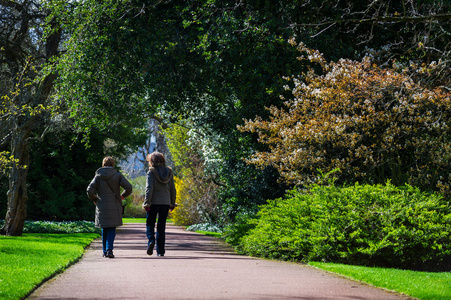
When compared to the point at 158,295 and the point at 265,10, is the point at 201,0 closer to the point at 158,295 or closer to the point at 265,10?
the point at 265,10

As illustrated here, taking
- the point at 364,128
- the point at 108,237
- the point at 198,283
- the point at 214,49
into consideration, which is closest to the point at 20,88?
the point at 214,49

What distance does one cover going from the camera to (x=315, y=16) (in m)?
16.2

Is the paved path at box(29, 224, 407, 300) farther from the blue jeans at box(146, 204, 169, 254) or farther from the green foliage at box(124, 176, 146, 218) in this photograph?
the green foliage at box(124, 176, 146, 218)

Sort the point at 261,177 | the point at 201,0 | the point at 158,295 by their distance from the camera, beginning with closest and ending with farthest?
1. the point at 158,295
2. the point at 201,0
3. the point at 261,177

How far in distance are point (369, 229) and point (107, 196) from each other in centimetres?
506

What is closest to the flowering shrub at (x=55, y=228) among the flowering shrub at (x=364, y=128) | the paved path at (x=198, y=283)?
the flowering shrub at (x=364, y=128)

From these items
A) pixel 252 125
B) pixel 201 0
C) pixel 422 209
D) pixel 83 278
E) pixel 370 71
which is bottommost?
pixel 83 278

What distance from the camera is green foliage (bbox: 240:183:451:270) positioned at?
10289 millimetres

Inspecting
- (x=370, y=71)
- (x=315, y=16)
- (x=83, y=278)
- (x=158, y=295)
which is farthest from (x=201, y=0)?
(x=158, y=295)

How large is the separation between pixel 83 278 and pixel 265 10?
9.57 m

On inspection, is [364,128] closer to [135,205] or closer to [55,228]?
[55,228]

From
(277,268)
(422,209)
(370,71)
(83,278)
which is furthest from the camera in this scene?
(370,71)

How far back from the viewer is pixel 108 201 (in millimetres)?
11625

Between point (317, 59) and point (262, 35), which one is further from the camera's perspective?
point (262, 35)
